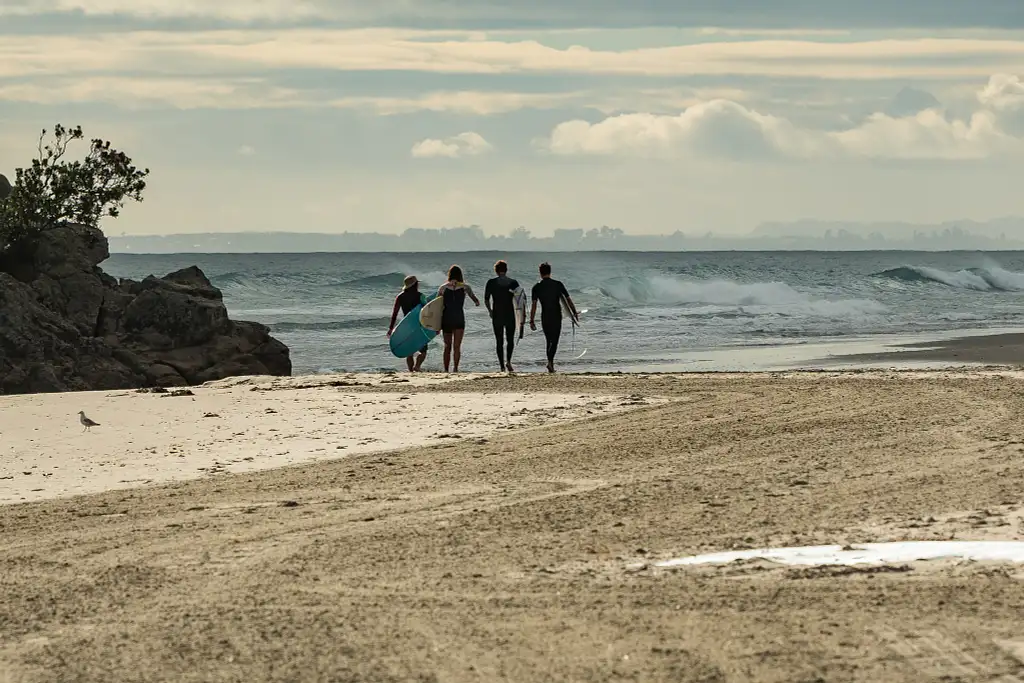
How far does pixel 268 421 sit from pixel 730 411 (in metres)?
4.40

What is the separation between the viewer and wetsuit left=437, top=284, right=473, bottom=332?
60.3 feet

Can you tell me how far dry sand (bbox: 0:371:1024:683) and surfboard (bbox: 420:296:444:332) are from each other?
743 cm

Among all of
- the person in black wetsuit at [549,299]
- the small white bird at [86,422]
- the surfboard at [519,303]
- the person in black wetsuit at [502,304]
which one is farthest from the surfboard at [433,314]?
the small white bird at [86,422]

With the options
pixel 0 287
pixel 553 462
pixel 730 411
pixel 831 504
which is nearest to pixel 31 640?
pixel 831 504

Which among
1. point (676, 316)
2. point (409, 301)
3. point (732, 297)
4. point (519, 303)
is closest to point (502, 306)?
point (519, 303)

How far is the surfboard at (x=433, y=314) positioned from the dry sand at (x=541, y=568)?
24.4ft

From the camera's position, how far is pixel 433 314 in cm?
1869

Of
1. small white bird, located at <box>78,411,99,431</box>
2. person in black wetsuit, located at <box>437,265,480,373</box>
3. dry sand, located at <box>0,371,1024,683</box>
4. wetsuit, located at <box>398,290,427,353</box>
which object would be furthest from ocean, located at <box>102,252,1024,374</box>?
dry sand, located at <box>0,371,1024,683</box>

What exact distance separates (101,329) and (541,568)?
15.6 metres

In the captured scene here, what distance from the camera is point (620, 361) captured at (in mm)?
25031

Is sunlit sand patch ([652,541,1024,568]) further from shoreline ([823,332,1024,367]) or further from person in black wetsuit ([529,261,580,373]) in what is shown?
shoreline ([823,332,1024,367])

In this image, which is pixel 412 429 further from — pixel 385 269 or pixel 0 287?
pixel 385 269

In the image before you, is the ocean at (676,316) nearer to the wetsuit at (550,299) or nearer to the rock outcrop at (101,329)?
the rock outcrop at (101,329)

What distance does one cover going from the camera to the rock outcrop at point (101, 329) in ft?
60.3
